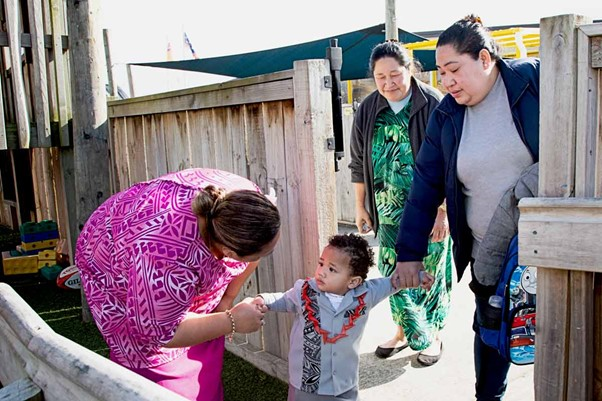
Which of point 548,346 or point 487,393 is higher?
point 548,346

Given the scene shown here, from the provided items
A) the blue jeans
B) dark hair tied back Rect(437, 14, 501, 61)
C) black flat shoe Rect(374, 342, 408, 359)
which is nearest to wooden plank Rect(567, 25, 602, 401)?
dark hair tied back Rect(437, 14, 501, 61)

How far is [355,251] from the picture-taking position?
2.76m

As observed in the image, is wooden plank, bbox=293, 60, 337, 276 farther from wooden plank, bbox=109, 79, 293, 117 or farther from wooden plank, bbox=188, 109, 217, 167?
wooden plank, bbox=188, 109, 217, 167

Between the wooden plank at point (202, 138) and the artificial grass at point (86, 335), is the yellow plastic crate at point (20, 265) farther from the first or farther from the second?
the wooden plank at point (202, 138)

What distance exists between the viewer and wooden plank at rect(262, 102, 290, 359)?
3.25 meters

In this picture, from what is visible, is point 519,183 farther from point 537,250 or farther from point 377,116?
point 377,116

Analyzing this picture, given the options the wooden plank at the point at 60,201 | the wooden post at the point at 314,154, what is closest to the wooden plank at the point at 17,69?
the wooden plank at the point at 60,201

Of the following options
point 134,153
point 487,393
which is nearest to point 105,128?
point 134,153

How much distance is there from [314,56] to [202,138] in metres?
5.10

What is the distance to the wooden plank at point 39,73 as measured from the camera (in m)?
5.34

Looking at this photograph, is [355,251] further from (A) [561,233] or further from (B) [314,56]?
(B) [314,56]

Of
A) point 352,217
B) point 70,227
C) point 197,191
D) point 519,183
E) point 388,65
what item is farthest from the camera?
point 352,217

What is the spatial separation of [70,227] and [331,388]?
392 cm

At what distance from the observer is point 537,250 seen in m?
1.69
